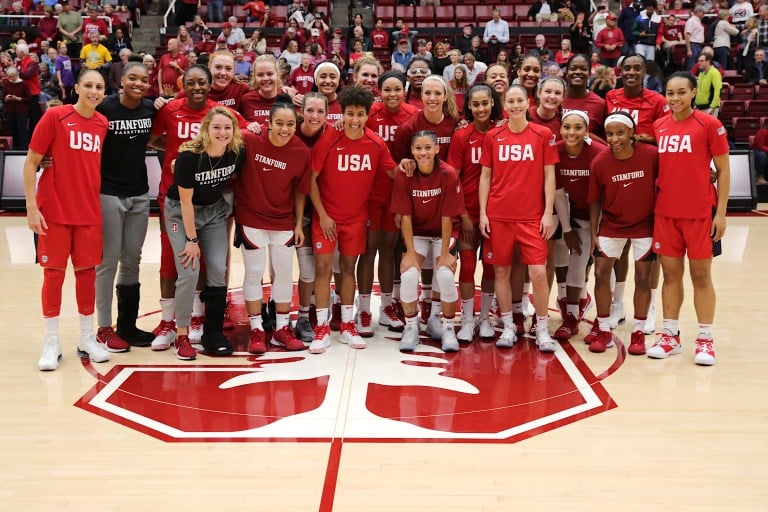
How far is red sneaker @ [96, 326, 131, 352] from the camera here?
5441mm

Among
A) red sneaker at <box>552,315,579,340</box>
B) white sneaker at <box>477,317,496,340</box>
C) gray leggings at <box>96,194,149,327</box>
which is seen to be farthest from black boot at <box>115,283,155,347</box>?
red sneaker at <box>552,315,579,340</box>

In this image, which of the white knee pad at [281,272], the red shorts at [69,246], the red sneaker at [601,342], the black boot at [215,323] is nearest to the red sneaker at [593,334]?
the red sneaker at [601,342]

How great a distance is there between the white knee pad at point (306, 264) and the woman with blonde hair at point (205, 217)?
518mm

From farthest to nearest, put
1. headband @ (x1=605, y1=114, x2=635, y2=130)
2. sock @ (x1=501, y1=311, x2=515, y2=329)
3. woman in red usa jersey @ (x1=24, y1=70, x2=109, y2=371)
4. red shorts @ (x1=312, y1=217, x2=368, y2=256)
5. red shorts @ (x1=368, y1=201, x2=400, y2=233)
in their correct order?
1. red shorts @ (x1=368, y1=201, x2=400, y2=233)
2. sock @ (x1=501, y1=311, x2=515, y2=329)
3. red shorts @ (x1=312, y1=217, x2=368, y2=256)
4. headband @ (x1=605, y1=114, x2=635, y2=130)
5. woman in red usa jersey @ (x1=24, y1=70, x2=109, y2=371)

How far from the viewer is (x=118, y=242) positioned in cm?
536

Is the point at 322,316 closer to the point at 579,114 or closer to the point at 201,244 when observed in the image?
the point at 201,244

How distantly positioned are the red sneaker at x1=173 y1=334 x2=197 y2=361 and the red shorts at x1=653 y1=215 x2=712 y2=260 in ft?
9.53

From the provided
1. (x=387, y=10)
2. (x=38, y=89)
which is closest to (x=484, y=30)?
(x=387, y=10)

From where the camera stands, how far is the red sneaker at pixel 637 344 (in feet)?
17.9

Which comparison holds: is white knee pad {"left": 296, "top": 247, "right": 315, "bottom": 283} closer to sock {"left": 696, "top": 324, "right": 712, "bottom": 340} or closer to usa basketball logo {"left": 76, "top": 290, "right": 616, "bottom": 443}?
usa basketball logo {"left": 76, "top": 290, "right": 616, "bottom": 443}

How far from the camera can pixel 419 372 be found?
5.09 metres

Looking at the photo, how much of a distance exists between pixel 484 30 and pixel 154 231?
352 inches

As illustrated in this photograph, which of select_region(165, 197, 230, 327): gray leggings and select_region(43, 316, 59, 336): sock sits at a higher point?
select_region(165, 197, 230, 327): gray leggings

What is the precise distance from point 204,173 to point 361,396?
1.62 m
